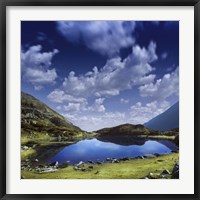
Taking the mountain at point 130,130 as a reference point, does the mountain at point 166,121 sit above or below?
above

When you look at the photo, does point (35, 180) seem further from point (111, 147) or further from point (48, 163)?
point (111, 147)

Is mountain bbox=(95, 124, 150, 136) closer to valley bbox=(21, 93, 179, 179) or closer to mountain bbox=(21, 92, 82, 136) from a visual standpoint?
valley bbox=(21, 93, 179, 179)

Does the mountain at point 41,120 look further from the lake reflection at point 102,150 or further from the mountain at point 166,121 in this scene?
the mountain at point 166,121

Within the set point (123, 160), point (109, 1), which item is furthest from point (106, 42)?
point (123, 160)

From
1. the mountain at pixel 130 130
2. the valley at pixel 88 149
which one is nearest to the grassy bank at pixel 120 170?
the valley at pixel 88 149

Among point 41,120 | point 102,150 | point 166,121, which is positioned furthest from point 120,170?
point 41,120

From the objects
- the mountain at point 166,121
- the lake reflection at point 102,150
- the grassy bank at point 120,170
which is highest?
the mountain at point 166,121
